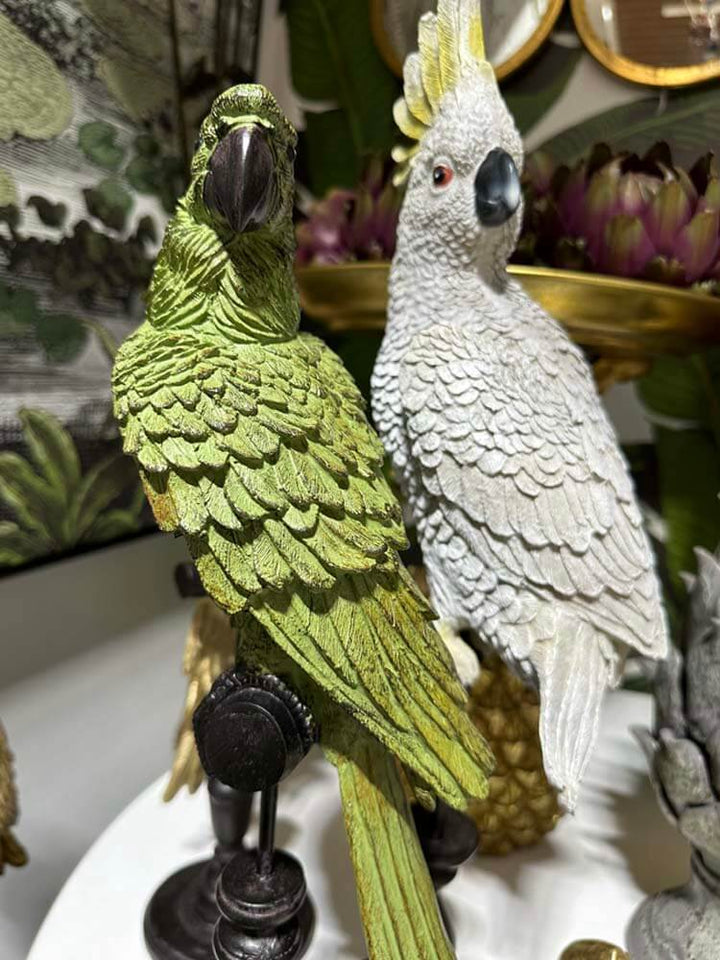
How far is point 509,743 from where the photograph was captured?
452 mm

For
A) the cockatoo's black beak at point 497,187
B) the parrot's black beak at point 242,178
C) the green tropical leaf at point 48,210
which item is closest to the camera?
the parrot's black beak at point 242,178

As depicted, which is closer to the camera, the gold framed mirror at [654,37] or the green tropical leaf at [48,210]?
the green tropical leaf at [48,210]

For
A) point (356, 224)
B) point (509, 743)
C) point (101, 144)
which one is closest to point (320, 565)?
point (509, 743)

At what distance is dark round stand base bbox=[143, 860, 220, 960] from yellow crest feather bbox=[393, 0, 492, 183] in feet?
1.72

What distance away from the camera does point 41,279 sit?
0.51m

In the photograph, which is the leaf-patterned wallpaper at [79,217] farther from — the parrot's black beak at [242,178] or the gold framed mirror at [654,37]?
the gold framed mirror at [654,37]

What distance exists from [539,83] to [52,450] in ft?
2.06

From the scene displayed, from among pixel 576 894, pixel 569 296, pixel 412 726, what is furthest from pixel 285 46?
pixel 576 894

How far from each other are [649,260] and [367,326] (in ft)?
0.75

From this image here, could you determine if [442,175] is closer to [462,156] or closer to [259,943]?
[462,156]

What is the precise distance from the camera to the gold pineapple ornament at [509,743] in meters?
0.45

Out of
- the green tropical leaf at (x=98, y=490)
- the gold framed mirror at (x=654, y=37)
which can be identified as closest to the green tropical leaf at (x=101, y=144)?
the green tropical leaf at (x=98, y=490)

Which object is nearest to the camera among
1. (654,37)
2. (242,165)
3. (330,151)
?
(242,165)

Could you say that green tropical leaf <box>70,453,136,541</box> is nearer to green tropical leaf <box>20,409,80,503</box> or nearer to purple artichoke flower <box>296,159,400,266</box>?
green tropical leaf <box>20,409,80,503</box>
